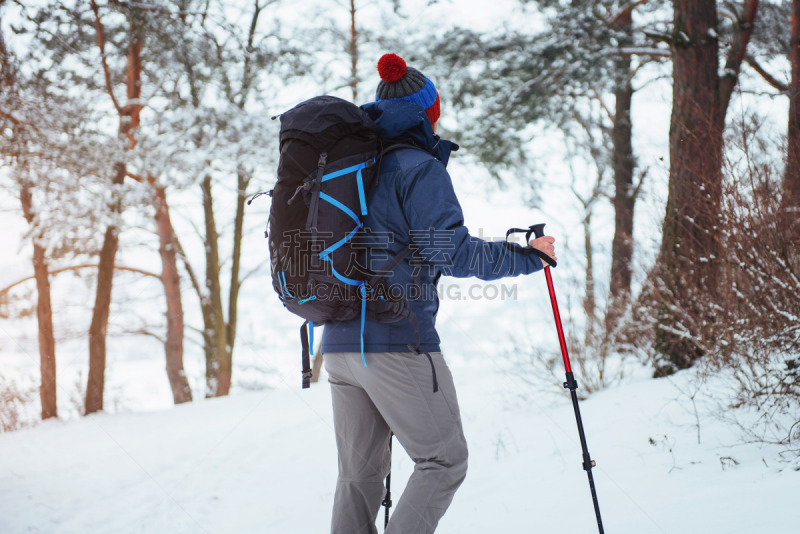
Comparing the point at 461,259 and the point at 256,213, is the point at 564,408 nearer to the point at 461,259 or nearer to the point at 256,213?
the point at 461,259

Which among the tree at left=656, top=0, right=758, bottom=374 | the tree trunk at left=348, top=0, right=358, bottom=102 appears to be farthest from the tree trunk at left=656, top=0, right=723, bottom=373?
the tree trunk at left=348, top=0, right=358, bottom=102

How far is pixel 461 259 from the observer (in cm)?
163

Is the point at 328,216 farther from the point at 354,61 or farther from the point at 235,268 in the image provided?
the point at 235,268

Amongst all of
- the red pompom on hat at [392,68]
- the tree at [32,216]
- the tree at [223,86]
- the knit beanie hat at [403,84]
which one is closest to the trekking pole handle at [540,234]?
A: the knit beanie hat at [403,84]

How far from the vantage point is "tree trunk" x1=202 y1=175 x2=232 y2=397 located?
10.6 m

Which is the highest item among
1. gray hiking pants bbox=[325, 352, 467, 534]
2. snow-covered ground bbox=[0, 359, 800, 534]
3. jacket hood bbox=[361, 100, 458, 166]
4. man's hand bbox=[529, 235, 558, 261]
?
jacket hood bbox=[361, 100, 458, 166]

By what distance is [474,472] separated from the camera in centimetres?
362

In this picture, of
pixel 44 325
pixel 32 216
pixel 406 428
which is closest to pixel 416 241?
pixel 406 428

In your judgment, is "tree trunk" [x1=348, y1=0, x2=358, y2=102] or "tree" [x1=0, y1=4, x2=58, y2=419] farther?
"tree trunk" [x1=348, y1=0, x2=358, y2=102]

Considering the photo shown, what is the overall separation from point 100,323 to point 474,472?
700 cm

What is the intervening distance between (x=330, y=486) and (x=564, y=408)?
6.71ft

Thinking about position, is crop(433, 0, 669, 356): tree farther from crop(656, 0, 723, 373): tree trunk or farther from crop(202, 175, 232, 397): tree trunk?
crop(202, 175, 232, 397): tree trunk

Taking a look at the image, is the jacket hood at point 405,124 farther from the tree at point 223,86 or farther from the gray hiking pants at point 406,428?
the tree at point 223,86

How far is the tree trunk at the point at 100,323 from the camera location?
8469 mm
